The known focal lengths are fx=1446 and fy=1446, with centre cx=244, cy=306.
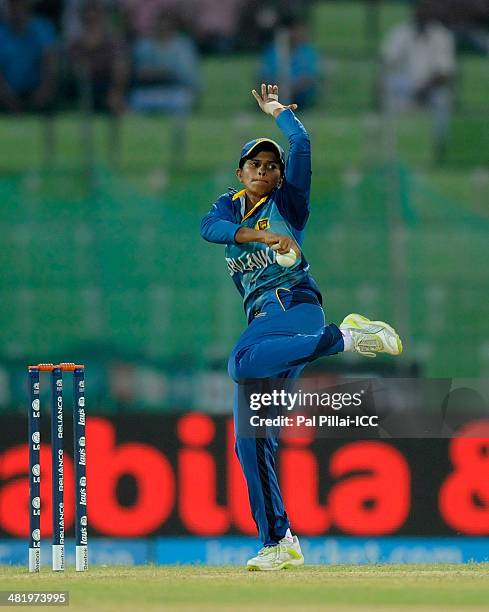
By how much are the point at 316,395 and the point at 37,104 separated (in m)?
5.61

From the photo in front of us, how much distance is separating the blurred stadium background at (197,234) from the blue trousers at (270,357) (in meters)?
2.92

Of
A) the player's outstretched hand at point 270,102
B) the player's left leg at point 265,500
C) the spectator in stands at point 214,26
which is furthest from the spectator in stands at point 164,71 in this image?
the player's left leg at point 265,500

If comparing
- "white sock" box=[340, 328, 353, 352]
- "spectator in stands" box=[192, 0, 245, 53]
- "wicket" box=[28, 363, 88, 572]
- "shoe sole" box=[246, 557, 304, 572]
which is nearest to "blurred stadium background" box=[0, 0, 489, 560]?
"spectator in stands" box=[192, 0, 245, 53]

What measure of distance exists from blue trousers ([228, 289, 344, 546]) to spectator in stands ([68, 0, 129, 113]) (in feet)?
18.4

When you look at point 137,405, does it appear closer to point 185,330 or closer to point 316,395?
point 185,330

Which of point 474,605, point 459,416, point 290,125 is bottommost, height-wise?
point 474,605

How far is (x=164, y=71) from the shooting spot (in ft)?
36.7

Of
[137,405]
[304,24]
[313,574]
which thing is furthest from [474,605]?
[304,24]

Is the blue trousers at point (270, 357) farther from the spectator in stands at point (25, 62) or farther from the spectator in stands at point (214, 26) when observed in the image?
the spectator in stands at point (214, 26)

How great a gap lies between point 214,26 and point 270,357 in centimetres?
676

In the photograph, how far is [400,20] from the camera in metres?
11.8

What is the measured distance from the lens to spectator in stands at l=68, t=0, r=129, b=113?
35.3 feet

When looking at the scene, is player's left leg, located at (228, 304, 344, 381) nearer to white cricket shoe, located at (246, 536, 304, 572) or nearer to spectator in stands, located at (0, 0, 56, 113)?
white cricket shoe, located at (246, 536, 304, 572)

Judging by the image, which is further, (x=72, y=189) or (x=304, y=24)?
(x=304, y=24)
